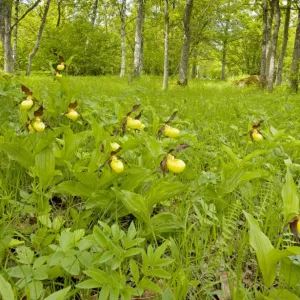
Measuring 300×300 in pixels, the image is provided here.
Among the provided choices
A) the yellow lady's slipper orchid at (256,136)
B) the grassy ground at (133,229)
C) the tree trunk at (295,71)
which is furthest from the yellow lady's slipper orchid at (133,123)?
the tree trunk at (295,71)

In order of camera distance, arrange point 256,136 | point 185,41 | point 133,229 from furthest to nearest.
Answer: point 185,41 < point 256,136 < point 133,229

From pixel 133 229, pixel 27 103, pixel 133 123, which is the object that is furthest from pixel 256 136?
pixel 27 103

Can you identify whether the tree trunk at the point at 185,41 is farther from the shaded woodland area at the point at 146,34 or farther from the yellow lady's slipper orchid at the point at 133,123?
the yellow lady's slipper orchid at the point at 133,123

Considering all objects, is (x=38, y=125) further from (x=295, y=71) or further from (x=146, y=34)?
(x=146, y=34)

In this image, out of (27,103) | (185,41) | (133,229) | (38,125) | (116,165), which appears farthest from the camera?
(185,41)

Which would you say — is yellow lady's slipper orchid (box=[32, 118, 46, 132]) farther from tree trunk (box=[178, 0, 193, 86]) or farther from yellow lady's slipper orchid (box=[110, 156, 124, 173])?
tree trunk (box=[178, 0, 193, 86])

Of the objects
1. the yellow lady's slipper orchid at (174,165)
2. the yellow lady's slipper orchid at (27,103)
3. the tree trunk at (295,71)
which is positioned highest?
the tree trunk at (295,71)

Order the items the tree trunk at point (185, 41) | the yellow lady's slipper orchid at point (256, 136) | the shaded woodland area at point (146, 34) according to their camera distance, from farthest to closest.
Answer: the shaded woodland area at point (146, 34)
the tree trunk at point (185, 41)
the yellow lady's slipper orchid at point (256, 136)

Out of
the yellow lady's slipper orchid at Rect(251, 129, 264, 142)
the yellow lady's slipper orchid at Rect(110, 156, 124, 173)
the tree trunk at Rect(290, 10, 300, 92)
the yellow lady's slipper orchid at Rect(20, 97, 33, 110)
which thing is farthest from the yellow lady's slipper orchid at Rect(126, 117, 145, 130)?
the tree trunk at Rect(290, 10, 300, 92)

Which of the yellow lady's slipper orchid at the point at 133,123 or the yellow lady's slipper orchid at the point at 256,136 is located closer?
the yellow lady's slipper orchid at the point at 133,123

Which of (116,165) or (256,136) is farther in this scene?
(256,136)

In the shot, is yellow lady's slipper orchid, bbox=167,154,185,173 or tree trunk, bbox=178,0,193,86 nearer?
yellow lady's slipper orchid, bbox=167,154,185,173

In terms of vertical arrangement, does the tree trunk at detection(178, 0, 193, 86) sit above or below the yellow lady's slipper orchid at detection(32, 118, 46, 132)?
above

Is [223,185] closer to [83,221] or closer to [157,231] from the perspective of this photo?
[157,231]
